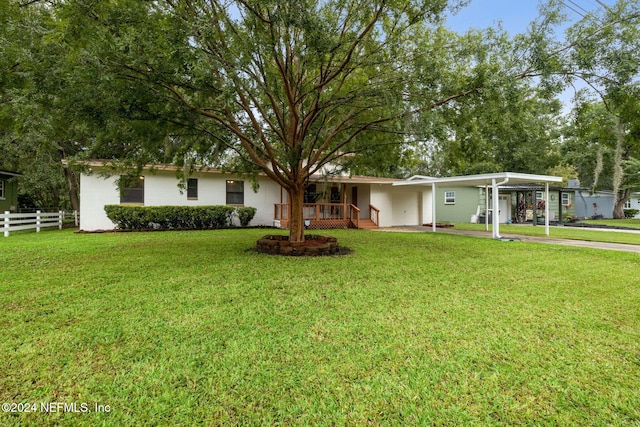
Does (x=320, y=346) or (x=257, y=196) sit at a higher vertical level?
(x=257, y=196)

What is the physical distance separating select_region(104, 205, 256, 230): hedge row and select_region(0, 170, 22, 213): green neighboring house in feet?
27.5

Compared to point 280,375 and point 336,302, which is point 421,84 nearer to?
point 336,302

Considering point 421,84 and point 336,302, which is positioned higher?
point 421,84

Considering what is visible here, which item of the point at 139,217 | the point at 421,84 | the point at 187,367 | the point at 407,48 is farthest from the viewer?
the point at 139,217

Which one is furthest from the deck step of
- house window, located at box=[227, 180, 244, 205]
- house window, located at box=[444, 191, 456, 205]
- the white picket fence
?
the white picket fence

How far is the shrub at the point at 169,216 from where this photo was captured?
38.2ft

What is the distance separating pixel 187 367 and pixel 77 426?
2.28 ft

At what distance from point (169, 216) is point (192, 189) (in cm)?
170

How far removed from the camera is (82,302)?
376cm

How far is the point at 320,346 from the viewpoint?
2.70m

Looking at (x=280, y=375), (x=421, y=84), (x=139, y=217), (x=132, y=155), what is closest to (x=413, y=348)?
(x=280, y=375)

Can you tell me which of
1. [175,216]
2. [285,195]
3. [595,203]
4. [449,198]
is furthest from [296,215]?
[595,203]

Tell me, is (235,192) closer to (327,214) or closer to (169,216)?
(169,216)

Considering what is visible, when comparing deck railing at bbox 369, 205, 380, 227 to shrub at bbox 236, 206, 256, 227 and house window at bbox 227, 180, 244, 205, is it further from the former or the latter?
house window at bbox 227, 180, 244, 205
